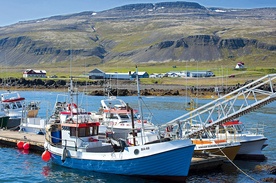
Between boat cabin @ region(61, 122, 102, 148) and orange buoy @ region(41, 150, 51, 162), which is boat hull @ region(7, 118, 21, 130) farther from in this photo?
boat cabin @ region(61, 122, 102, 148)

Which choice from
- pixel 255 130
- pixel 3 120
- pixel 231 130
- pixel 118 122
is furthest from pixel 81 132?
pixel 255 130

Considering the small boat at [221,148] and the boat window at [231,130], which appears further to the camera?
the boat window at [231,130]

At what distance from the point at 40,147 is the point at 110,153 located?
1018 centimetres

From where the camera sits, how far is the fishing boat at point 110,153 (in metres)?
25.9

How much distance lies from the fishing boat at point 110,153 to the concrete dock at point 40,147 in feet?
9.82

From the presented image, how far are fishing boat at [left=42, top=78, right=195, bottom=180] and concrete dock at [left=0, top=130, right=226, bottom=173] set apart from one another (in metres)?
2.99

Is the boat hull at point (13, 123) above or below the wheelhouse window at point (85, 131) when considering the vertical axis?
below

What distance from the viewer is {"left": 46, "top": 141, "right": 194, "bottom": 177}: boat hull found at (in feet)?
84.6

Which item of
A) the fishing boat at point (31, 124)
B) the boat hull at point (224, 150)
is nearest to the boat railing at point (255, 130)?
the boat hull at point (224, 150)

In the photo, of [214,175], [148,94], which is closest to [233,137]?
[214,175]

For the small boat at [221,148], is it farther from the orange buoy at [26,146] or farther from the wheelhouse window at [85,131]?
the orange buoy at [26,146]

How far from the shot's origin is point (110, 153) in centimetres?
2739

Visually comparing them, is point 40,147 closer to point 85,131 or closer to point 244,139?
point 85,131

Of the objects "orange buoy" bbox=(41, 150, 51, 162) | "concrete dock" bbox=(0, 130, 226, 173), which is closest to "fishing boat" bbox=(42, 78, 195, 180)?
"orange buoy" bbox=(41, 150, 51, 162)
